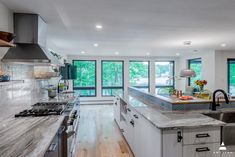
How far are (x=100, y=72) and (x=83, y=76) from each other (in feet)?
2.85

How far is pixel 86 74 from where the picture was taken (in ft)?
30.5

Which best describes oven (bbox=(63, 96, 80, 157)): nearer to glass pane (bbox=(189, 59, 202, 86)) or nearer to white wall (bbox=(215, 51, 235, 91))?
white wall (bbox=(215, 51, 235, 91))

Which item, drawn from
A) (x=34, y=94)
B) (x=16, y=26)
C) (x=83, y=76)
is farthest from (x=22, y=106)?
(x=83, y=76)

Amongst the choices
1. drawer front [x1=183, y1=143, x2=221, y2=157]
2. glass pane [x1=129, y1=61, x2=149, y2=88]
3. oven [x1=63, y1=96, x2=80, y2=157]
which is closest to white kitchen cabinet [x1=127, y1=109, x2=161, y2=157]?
drawer front [x1=183, y1=143, x2=221, y2=157]

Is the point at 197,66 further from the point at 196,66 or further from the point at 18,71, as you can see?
the point at 18,71

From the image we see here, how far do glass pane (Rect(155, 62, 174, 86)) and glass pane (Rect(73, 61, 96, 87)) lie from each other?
3.33 metres

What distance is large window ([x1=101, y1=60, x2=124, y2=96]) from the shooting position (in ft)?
31.0

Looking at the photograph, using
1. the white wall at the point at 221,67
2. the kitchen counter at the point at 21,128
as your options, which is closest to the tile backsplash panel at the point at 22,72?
the kitchen counter at the point at 21,128

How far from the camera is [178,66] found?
9961 mm

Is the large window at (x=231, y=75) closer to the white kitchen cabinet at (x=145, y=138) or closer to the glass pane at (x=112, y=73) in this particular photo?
the glass pane at (x=112, y=73)

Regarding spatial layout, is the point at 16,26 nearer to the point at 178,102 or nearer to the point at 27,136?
the point at 27,136

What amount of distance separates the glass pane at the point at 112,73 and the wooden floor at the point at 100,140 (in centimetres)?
364

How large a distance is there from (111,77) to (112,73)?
0.21m

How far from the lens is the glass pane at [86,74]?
30.4ft
